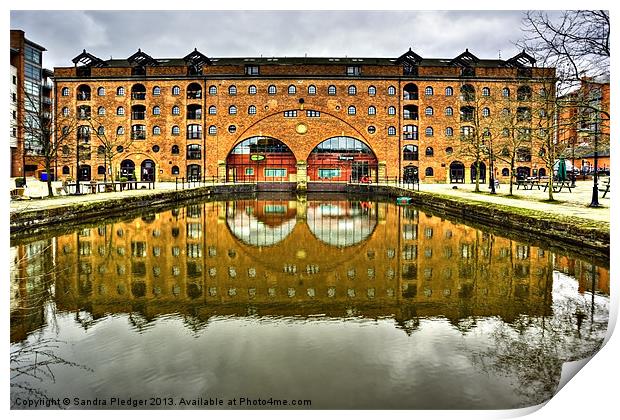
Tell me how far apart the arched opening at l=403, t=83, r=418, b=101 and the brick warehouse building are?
0.09 m

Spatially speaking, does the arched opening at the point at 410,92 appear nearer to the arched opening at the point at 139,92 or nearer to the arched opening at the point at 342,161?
the arched opening at the point at 342,161

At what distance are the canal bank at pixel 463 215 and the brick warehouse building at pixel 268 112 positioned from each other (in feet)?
60.7

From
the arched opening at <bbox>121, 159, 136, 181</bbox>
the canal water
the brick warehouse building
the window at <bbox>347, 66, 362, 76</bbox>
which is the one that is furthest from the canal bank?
the window at <bbox>347, 66, 362, 76</bbox>

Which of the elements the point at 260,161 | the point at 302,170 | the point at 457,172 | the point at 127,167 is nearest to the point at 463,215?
the point at 302,170

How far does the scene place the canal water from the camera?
420 cm

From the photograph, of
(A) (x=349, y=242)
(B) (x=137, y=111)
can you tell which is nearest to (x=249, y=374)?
(A) (x=349, y=242)

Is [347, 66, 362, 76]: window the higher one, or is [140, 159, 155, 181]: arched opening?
[347, 66, 362, 76]: window

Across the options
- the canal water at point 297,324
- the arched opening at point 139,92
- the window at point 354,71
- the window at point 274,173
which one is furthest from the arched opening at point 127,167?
the canal water at point 297,324

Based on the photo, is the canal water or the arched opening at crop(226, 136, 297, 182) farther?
the arched opening at crop(226, 136, 297, 182)

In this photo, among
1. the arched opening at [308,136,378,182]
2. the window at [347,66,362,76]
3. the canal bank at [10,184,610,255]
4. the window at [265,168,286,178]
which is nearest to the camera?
the canal bank at [10,184,610,255]

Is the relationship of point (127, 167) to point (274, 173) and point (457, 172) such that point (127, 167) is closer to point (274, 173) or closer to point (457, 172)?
point (274, 173)

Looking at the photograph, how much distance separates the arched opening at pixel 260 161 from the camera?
43062 mm

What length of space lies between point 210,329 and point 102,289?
9.29 ft

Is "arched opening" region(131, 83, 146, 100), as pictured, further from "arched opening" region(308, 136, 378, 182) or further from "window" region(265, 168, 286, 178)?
"arched opening" region(308, 136, 378, 182)
